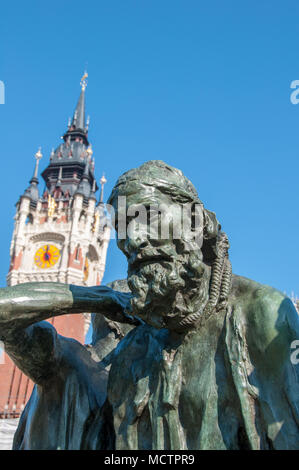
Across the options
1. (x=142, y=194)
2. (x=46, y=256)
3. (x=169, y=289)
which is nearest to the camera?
(x=169, y=289)

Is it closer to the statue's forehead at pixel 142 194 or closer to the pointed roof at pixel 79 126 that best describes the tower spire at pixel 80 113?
the pointed roof at pixel 79 126

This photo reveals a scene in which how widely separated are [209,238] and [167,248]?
0.27 meters

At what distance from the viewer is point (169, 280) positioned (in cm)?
192

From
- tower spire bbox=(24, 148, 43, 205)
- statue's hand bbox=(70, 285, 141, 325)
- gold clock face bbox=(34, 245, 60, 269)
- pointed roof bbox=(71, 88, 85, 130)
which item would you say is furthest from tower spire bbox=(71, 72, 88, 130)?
statue's hand bbox=(70, 285, 141, 325)

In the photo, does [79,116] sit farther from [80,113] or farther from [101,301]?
[101,301]

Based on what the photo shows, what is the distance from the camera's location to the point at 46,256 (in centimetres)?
4291

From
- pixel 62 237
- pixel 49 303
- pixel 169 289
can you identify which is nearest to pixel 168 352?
pixel 169 289

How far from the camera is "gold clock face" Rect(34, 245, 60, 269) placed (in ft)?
139

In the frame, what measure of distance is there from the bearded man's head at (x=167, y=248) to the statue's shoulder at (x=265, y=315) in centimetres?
8
